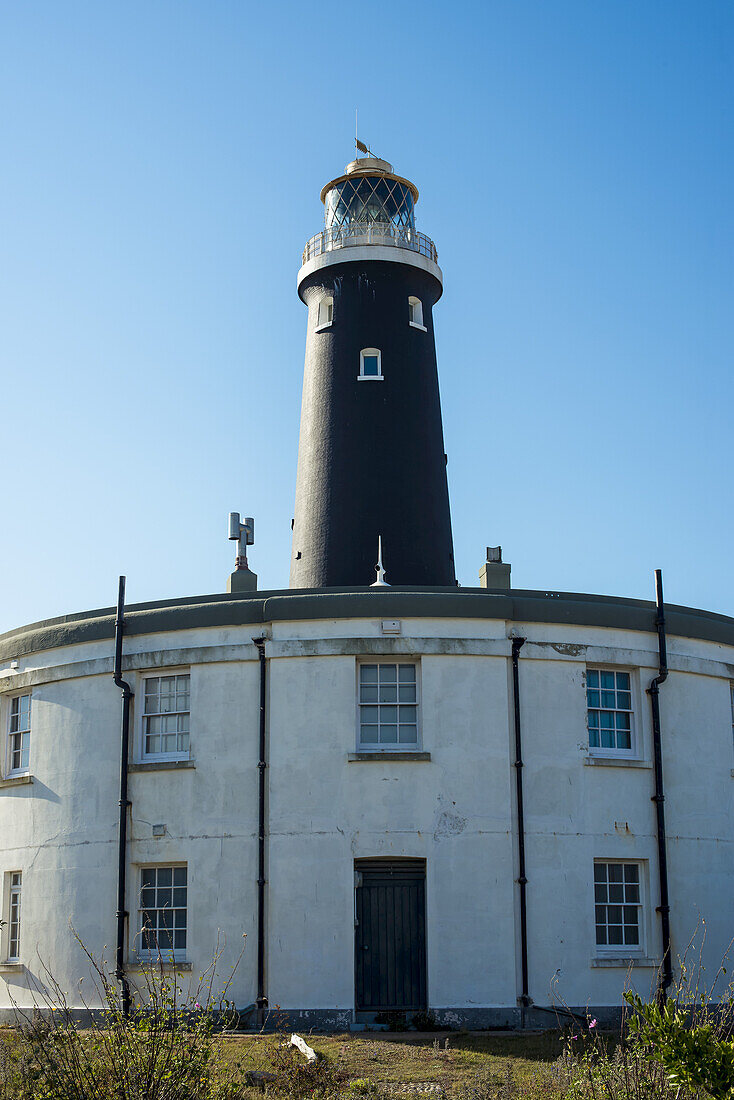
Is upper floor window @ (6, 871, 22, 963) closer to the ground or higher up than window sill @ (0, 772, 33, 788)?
closer to the ground

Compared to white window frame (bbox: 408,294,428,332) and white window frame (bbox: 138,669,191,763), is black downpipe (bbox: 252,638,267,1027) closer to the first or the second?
white window frame (bbox: 138,669,191,763)

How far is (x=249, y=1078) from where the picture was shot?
14133mm

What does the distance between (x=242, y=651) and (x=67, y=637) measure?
11.4 feet

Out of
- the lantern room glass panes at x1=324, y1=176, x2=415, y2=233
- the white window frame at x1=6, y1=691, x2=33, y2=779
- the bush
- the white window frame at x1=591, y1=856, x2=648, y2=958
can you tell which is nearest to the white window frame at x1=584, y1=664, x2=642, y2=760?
the white window frame at x1=591, y1=856, x2=648, y2=958

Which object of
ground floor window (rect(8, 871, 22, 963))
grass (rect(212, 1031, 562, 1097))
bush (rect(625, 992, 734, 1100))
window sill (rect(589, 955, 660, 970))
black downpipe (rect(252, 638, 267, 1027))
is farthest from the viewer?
ground floor window (rect(8, 871, 22, 963))

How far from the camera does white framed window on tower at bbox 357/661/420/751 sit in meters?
19.9

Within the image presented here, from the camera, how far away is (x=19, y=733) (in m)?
22.5

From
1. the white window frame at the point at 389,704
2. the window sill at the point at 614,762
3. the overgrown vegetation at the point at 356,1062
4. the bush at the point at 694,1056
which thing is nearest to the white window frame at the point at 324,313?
the white window frame at the point at 389,704

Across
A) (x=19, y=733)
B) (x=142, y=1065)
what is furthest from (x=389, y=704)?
(x=142, y=1065)

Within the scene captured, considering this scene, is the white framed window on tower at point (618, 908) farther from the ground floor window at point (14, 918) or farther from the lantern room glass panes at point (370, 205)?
the lantern room glass panes at point (370, 205)

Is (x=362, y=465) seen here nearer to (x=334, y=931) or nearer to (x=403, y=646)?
(x=403, y=646)

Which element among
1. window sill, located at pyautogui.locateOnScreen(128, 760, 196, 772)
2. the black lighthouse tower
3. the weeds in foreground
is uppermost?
the black lighthouse tower

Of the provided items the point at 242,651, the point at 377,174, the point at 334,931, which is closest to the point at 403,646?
the point at 242,651

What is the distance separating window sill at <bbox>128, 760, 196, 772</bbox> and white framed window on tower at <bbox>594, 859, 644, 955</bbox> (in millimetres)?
6656
